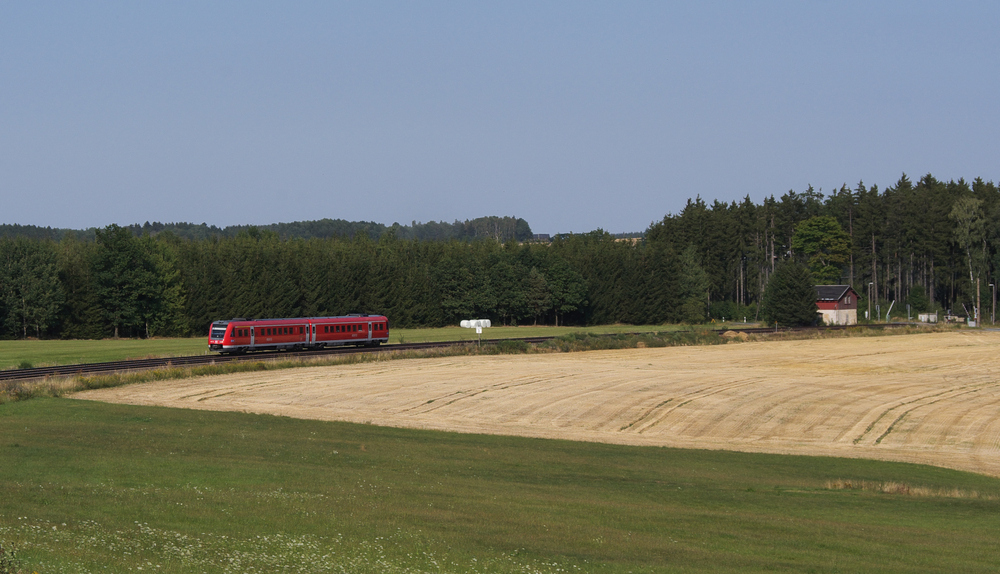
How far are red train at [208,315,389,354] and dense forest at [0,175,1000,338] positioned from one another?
3530cm

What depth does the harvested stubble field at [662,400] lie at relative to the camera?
1375 inches

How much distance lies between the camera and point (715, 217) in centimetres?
16012

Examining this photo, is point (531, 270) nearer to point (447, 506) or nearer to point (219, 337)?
point (219, 337)

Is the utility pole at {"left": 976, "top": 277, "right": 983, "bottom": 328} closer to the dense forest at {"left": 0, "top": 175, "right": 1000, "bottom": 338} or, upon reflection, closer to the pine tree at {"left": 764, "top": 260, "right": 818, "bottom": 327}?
the dense forest at {"left": 0, "top": 175, "right": 1000, "bottom": 338}

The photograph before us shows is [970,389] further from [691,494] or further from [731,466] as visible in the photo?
[691,494]

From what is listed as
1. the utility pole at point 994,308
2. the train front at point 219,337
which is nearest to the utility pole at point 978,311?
the utility pole at point 994,308

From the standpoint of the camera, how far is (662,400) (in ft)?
143

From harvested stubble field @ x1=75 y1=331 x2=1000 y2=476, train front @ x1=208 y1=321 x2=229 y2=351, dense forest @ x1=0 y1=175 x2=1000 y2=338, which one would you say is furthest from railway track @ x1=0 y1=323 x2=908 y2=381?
dense forest @ x1=0 y1=175 x2=1000 y2=338

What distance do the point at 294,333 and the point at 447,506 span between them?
5564cm

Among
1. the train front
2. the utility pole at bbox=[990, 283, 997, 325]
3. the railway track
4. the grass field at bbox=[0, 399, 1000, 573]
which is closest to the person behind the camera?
the grass field at bbox=[0, 399, 1000, 573]

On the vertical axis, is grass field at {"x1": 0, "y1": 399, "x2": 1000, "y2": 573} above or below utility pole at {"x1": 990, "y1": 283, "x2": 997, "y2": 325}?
below

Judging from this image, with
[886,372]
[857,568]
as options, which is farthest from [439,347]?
[857,568]

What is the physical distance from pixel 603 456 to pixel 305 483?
459 inches

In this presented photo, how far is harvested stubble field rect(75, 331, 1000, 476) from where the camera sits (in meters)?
34.9
